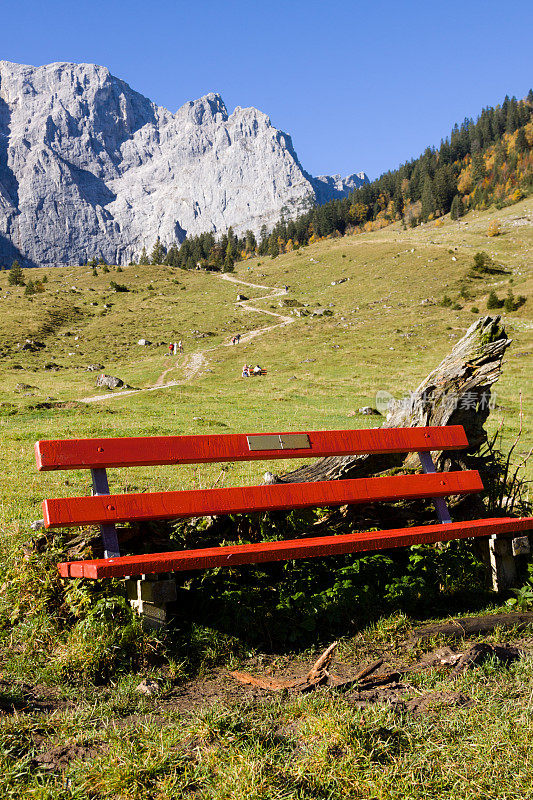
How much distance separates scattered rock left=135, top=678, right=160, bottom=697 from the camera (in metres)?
3.78

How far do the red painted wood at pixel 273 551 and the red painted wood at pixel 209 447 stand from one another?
2.55 ft

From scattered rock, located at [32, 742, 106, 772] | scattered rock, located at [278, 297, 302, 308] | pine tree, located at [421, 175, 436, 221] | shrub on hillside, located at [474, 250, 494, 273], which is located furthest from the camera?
pine tree, located at [421, 175, 436, 221]

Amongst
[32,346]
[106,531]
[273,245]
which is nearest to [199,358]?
[32,346]

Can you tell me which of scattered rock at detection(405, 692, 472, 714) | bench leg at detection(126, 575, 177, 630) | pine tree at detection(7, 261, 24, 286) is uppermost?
pine tree at detection(7, 261, 24, 286)

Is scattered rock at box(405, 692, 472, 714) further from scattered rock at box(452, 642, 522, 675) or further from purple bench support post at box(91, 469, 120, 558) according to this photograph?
purple bench support post at box(91, 469, 120, 558)

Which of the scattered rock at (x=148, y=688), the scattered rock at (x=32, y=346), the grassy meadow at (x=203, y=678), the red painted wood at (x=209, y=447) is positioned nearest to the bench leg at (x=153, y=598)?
the grassy meadow at (x=203, y=678)

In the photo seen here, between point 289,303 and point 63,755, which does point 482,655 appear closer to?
point 63,755

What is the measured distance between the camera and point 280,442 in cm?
524

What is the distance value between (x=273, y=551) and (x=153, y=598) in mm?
989

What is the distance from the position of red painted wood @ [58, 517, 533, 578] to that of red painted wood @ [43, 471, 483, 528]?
33 centimetres

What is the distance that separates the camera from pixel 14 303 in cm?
7594

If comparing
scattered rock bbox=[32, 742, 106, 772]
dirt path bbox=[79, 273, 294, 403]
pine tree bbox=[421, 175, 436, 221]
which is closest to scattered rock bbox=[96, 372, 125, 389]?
dirt path bbox=[79, 273, 294, 403]

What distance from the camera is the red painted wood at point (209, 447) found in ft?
14.6

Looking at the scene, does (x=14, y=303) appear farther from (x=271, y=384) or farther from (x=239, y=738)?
(x=239, y=738)
